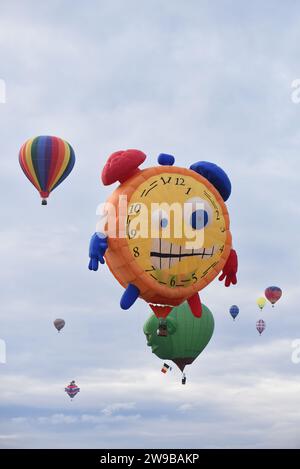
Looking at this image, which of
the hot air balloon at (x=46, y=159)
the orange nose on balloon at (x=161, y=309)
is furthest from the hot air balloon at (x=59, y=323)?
the orange nose on balloon at (x=161, y=309)

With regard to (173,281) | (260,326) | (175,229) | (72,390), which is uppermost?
(260,326)

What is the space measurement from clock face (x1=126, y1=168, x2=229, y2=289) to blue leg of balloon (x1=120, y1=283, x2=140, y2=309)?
0.57m

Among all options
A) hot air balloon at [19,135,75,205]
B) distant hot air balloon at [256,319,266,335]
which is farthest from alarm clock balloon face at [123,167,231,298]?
distant hot air balloon at [256,319,266,335]

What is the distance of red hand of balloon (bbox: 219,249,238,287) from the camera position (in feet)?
74.1

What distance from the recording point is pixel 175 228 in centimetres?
2077

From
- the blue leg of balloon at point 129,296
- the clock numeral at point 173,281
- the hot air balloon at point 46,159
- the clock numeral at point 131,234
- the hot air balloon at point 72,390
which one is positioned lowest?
the blue leg of balloon at point 129,296

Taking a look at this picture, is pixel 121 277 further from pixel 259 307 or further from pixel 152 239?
pixel 259 307

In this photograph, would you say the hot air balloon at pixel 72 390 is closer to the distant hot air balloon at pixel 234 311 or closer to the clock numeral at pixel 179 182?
the distant hot air balloon at pixel 234 311

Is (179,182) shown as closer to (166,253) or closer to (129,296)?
(166,253)

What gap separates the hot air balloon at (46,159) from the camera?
3014 centimetres

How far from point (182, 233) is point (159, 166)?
6.09 feet

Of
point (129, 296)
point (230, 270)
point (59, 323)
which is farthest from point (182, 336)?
point (129, 296)

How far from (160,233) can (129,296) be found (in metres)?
1.68

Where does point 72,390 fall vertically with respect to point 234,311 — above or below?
below
